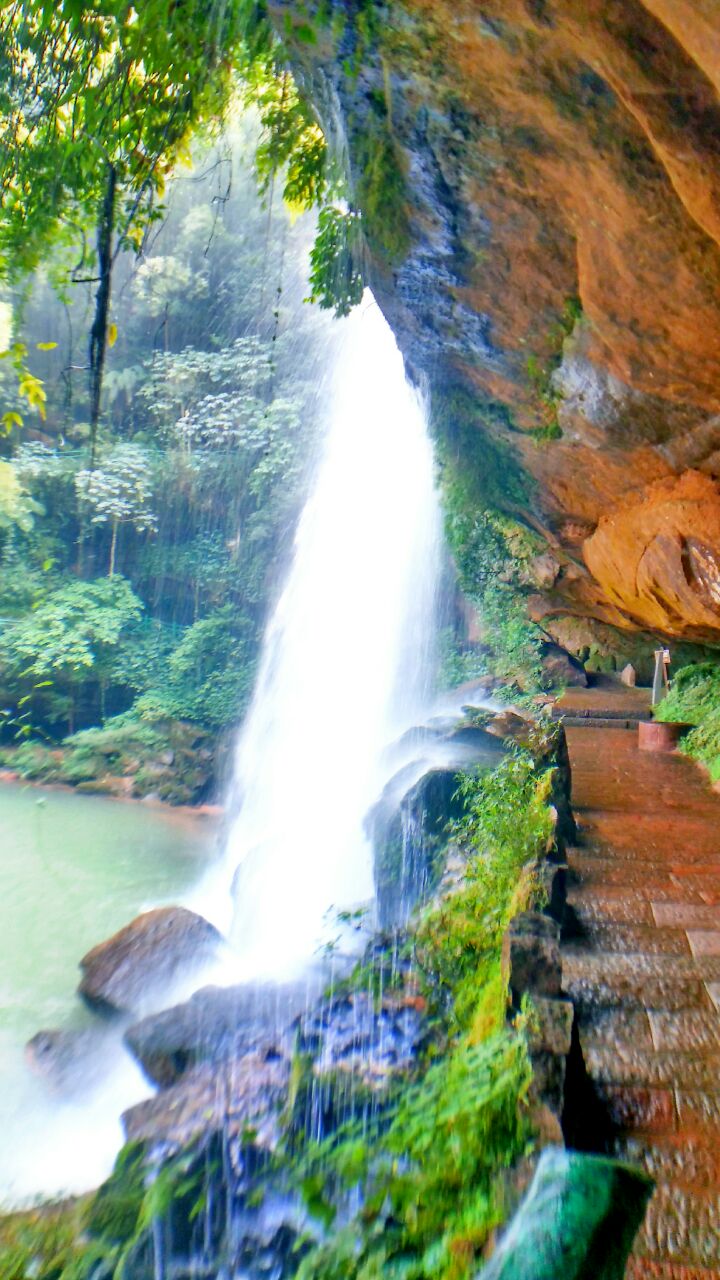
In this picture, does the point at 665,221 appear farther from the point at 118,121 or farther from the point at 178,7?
the point at 118,121

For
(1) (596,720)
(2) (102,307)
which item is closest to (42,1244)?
(2) (102,307)

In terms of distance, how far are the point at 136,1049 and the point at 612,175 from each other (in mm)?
6583

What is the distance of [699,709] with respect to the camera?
1005 centimetres

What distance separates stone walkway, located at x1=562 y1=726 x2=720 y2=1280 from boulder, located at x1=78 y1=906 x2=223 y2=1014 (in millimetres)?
3802

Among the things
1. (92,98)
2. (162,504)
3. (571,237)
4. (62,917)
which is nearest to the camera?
(92,98)

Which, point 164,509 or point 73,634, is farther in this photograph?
point 164,509

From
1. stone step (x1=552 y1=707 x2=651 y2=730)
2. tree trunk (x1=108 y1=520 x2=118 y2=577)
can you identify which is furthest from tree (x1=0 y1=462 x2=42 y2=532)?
stone step (x1=552 y1=707 x2=651 y2=730)

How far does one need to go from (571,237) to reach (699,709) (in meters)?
6.42

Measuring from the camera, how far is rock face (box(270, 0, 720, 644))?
355 cm

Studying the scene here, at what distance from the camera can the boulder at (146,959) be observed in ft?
24.6

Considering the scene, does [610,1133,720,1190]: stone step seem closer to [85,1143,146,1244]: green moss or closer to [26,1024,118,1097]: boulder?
[85,1143,146,1244]: green moss

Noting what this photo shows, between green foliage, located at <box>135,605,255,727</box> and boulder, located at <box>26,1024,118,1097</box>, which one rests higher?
green foliage, located at <box>135,605,255,727</box>

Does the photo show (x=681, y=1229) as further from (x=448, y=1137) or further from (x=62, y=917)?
(x=62, y=917)

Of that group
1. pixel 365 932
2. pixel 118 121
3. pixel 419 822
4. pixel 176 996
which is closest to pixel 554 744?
pixel 419 822
